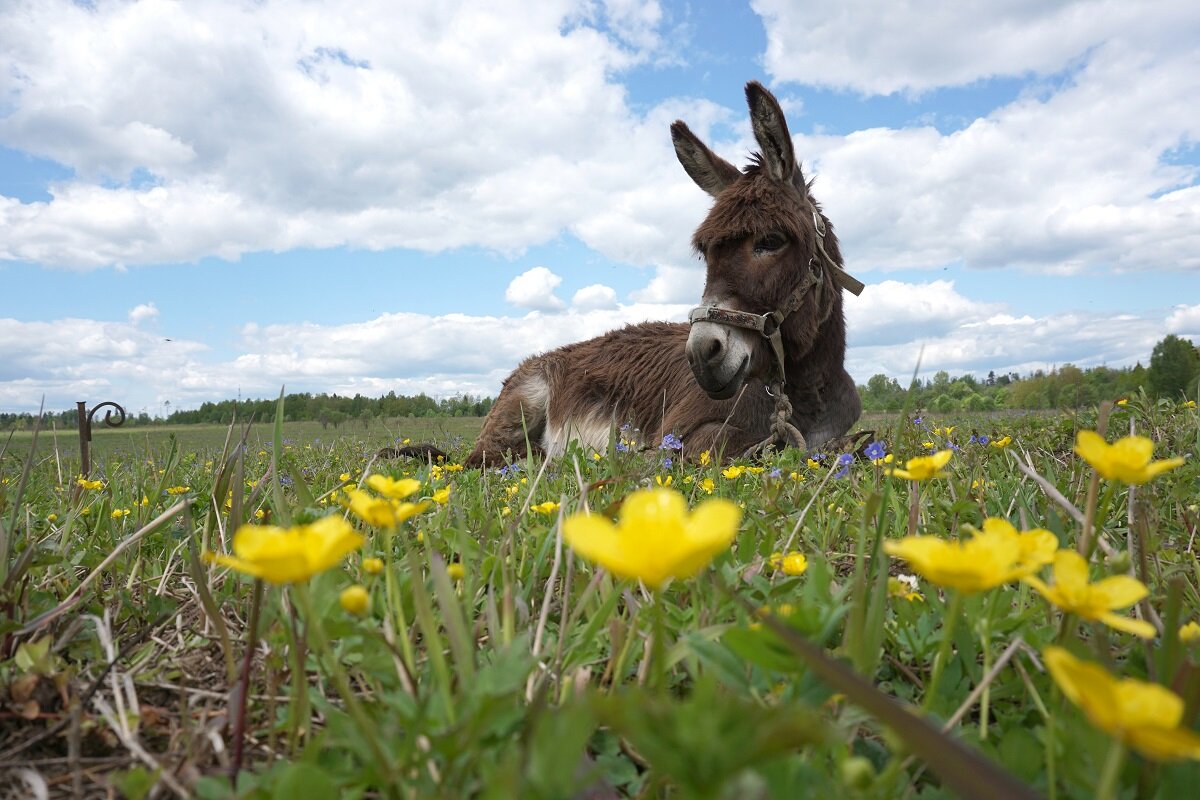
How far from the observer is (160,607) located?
1.54 m

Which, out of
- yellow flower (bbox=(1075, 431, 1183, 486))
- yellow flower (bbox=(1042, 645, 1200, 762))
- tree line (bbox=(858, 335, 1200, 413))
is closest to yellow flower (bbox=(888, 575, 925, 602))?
yellow flower (bbox=(1075, 431, 1183, 486))

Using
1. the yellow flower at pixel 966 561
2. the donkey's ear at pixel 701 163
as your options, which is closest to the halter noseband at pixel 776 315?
the donkey's ear at pixel 701 163

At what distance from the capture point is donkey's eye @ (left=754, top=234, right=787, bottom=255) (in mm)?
5172

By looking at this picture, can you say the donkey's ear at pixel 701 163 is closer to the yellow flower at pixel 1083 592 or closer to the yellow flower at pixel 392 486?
the yellow flower at pixel 392 486

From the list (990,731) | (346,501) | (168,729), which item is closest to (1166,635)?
(990,731)

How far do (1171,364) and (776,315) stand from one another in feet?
84.9

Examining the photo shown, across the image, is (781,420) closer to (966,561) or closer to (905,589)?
(905,589)

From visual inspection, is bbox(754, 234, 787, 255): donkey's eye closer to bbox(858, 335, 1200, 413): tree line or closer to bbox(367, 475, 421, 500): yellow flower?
bbox(367, 475, 421, 500): yellow flower

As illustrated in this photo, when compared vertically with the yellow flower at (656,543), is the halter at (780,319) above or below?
above

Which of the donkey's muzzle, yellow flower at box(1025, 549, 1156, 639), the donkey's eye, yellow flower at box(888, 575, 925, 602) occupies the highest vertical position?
the donkey's eye

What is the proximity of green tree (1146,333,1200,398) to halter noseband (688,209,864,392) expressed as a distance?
67.8ft

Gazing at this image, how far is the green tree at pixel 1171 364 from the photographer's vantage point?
21922 mm

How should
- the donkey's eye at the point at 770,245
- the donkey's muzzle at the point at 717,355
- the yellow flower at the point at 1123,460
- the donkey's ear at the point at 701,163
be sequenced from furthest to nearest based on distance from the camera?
1. the donkey's ear at the point at 701,163
2. the donkey's eye at the point at 770,245
3. the donkey's muzzle at the point at 717,355
4. the yellow flower at the point at 1123,460

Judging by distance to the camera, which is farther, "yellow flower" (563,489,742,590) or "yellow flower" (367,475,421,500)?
"yellow flower" (367,475,421,500)
